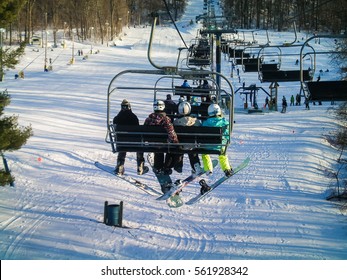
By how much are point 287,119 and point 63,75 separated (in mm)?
24260

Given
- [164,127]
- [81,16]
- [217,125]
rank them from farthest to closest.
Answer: [81,16], [217,125], [164,127]

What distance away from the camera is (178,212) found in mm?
14391

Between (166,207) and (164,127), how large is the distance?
7.26 meters

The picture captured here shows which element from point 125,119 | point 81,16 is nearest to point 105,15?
point 81,16

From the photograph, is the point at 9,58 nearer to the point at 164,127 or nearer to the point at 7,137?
the point at 7,137

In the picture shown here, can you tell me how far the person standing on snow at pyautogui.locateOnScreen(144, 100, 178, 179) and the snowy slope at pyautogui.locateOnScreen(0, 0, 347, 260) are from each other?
139 inches

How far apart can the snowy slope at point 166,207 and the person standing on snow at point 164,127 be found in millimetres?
3532

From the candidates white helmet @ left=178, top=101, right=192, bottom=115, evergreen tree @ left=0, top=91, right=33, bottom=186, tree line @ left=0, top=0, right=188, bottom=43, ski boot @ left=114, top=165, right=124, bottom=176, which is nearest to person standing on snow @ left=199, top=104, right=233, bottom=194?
white helmet @ left=178, top=101, right=192, bottom=115

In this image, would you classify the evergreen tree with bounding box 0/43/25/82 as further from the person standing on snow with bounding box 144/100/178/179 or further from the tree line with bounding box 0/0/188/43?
the tree line with bounding box 0/0/188/43

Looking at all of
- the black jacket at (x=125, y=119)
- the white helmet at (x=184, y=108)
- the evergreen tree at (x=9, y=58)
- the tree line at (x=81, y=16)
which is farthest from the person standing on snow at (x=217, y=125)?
the tree line at (x=81, y=16)

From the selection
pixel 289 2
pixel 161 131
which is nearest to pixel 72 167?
pixel 161 131

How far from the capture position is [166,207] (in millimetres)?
14773

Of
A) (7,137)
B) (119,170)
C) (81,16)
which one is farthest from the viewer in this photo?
(81,16)

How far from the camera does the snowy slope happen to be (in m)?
12.2
